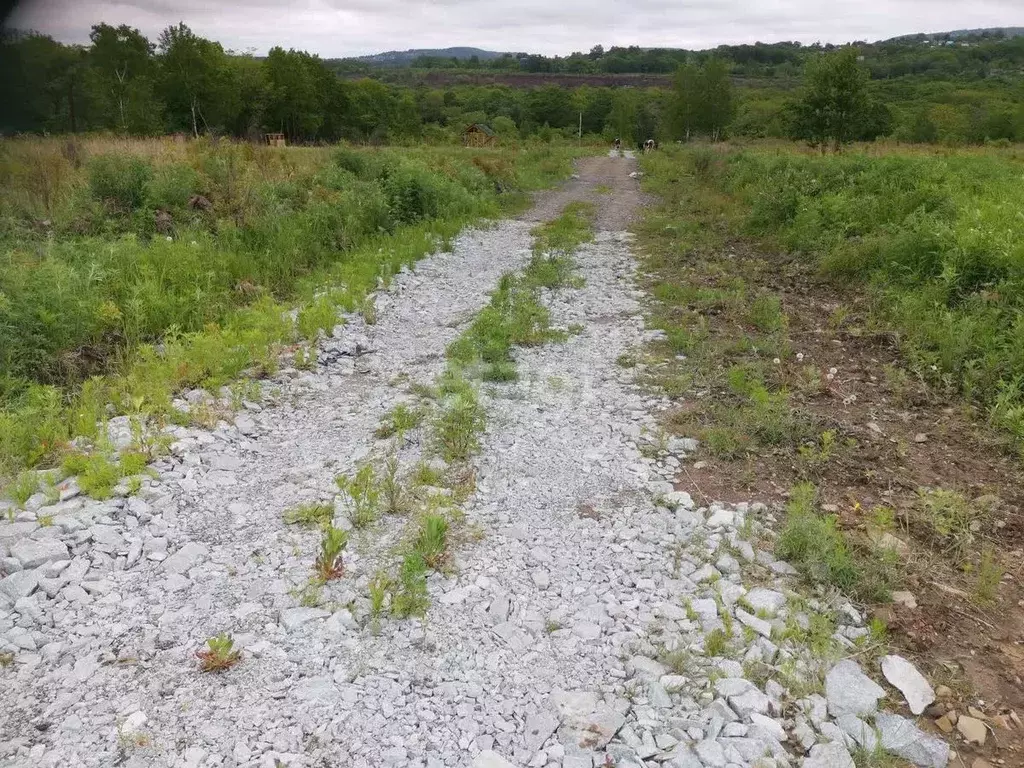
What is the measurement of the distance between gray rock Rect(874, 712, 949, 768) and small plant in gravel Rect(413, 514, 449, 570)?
2836mm

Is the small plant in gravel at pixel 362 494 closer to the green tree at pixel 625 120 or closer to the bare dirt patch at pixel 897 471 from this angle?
the bare dirt patch at pixel 897 471

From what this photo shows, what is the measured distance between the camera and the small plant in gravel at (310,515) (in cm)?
520

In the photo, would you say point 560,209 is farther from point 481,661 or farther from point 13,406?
point 481,661

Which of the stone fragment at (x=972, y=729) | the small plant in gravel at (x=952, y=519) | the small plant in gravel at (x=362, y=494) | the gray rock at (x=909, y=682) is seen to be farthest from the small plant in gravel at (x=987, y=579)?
the small plant in gravel at (x=362, y=494)

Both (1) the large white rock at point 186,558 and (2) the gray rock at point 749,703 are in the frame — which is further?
(1) the large white rock at point 186,558

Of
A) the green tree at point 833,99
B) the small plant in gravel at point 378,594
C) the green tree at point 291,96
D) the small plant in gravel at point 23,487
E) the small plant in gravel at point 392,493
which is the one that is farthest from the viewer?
the green tree at point 291,96

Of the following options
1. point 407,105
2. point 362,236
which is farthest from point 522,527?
point 407,105

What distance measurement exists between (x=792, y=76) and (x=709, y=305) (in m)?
195

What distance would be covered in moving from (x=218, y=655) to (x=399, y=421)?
3217mm

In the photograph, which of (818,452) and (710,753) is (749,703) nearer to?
(710,753)

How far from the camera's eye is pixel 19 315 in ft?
22.7

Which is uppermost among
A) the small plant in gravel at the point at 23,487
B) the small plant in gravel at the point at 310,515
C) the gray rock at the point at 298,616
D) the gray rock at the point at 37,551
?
the small plant in gravel at the point at 23,487

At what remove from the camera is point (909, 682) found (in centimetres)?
394

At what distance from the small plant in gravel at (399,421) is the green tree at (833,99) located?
3339 centimetres
